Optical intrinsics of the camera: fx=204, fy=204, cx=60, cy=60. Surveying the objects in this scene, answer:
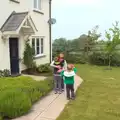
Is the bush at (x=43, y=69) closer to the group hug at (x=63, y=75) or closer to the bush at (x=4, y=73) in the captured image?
the bush at (x=4, y=73)

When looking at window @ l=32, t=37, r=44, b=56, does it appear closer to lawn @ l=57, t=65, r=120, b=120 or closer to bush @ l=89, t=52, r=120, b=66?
lawn @ l=57, t=65, r=120, b=120

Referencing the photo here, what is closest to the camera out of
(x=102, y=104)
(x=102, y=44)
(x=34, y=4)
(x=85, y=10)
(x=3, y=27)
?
(x=102, y=104)

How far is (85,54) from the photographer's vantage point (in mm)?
22250

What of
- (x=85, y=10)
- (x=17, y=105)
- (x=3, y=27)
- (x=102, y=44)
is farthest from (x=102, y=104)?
(x=85, y=10)

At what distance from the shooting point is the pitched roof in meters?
10.7

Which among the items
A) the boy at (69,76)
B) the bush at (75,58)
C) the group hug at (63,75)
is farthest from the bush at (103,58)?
the boy at (69,76)

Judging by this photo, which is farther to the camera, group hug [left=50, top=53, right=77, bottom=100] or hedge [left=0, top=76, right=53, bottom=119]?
group hug [left=50, top=53, right=77, bottom=100]

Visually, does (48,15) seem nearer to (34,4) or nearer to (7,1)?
(34,4)

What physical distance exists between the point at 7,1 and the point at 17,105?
22.8 feet

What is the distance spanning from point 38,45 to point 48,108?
889 cm

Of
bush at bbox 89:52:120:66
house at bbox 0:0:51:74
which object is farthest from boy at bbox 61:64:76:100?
bush at bbox 89:52:120:66

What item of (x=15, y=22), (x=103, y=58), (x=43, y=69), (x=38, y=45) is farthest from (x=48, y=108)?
(x=103, y=58)

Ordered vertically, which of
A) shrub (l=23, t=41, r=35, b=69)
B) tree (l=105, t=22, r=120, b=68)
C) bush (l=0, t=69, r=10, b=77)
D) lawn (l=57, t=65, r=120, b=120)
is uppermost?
tree (l=105, t=22, r=120, b=68)

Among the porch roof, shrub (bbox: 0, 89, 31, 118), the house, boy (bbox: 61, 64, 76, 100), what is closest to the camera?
shrub (bbox: 0, 89, 31, 118)
